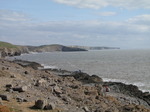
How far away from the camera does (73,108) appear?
1919 centimetres

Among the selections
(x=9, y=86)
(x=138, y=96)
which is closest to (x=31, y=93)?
(x=9, y=86)

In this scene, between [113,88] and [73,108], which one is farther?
[113,88]

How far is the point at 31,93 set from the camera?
2144 cm

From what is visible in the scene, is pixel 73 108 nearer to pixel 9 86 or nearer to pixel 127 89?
pixel 9 86

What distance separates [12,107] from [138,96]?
Result: 19711 mm

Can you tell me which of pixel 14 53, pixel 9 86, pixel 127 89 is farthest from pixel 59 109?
pixel 14 53

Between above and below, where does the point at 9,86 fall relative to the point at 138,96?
above

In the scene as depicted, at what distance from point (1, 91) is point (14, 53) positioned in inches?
6977

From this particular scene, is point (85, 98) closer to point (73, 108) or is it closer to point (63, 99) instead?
point (63, 99)

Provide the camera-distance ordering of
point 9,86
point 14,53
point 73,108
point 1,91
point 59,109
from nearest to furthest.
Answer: point 59,109 → point 73,108 → point 1,91 → point 9,86 → point 14,53

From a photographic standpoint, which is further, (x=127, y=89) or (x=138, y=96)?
(x=127, y=89)

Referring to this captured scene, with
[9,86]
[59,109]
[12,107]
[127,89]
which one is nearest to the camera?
[12,107]

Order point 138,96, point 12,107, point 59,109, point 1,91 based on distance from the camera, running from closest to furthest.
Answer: point 12,107
point 59,109
point 1,91
point 138,96

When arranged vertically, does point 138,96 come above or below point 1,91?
below
